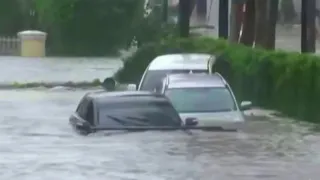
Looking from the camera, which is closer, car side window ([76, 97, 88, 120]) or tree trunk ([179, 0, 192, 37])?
car side window ([76, 97, 88, 120])

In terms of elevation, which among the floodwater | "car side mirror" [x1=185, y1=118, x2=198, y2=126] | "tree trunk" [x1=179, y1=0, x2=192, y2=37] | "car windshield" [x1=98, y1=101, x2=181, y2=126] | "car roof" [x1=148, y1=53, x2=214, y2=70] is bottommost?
the floodwater

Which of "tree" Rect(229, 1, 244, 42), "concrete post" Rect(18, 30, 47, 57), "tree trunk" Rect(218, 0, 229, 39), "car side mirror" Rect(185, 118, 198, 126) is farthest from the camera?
"concrete post" Rect(18, 30, 47, 57)

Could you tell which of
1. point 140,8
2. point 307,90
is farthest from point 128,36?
point 307,90

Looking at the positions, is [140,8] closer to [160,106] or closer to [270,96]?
[270,96]

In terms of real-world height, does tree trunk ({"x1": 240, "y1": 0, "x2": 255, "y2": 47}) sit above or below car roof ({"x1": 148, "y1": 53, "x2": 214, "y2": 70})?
above

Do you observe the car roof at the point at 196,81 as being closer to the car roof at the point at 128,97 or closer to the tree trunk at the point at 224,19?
the car roof at the point at 128,97

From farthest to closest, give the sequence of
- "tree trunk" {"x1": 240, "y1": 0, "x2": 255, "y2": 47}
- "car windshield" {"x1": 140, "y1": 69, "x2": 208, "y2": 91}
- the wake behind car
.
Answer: "tree trunk" {"x1": 240, "y1": 0, "x2": 255, "y2": 47} → the wake behind car → "car windshield" {"x1": 140, "y1": 69, "x2": 208, "y2": 91}

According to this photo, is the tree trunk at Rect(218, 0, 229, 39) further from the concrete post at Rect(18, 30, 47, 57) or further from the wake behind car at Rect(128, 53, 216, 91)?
the concrete post at Rect(18, 30, 47, 57)

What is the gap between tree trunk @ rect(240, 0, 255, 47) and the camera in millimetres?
34250

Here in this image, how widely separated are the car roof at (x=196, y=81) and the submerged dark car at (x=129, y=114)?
1199 millimetres

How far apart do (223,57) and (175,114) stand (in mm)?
9618

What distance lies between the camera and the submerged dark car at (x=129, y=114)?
63.7 feet


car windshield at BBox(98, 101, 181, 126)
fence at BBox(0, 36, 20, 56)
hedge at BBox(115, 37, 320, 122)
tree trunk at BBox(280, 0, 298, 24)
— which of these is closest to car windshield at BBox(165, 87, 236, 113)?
car windshield at BBox(98, 101, 181, 126)

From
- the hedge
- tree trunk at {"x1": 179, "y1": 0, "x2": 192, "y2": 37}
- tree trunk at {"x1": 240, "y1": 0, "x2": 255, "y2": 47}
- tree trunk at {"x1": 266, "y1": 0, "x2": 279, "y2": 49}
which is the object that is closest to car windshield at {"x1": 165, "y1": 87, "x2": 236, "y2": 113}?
the hedge
